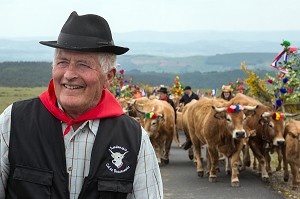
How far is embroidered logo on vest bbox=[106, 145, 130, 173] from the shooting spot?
3.24m

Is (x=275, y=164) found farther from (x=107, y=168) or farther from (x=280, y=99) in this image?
(x=107, y=168)

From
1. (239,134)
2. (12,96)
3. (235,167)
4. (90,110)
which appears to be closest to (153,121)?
(235,167)

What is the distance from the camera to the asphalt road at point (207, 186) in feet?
37.6

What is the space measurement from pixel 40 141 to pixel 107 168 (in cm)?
36

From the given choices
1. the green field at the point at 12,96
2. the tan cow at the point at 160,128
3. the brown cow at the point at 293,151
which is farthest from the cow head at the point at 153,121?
the green field at the point at 12,96

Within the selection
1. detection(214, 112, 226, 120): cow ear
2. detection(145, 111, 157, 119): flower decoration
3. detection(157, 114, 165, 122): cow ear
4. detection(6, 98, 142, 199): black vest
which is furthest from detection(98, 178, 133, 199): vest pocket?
detection(157, 114, 165, 122): cow ear

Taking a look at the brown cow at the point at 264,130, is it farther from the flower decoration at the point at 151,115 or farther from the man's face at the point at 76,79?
the man's face at the point at 76,79

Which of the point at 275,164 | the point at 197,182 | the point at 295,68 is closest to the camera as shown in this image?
the point at 197,182

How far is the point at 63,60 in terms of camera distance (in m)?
3.31

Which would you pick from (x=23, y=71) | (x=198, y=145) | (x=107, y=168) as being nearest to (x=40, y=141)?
(x=107, y=168)

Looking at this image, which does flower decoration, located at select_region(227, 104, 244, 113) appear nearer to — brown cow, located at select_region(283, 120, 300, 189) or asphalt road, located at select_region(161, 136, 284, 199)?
brown cow, located at select_region(283, 120, 300, 189)

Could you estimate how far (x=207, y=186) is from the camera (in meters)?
12.6

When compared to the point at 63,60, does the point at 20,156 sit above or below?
below

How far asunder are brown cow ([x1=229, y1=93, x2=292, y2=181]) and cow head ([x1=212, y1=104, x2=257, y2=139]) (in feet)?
1.96
